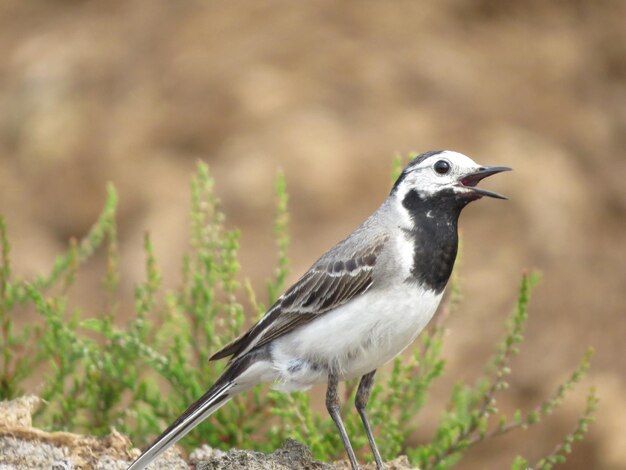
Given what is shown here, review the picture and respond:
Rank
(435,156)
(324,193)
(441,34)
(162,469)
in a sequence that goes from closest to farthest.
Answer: (162,469) → (435,156) → (324,193) → (441,34)

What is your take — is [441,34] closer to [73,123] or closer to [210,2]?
[210,2]

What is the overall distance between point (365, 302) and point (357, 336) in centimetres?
15

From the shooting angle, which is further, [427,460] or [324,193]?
[324,193]

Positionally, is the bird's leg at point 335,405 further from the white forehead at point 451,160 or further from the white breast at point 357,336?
the white forehead at point 451,160

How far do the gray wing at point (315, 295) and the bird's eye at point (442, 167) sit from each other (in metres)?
0.38

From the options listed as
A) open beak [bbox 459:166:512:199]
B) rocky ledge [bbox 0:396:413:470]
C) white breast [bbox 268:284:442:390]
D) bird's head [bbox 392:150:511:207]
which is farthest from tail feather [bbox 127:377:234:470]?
open beak [bbox 459:166:512:199]

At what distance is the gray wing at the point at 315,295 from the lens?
4.62 m

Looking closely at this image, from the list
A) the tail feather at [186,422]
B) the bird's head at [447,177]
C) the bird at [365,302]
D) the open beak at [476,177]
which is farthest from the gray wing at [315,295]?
the open beak at [476,177]

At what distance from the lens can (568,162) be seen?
10.4 m

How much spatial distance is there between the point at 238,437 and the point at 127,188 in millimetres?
5353

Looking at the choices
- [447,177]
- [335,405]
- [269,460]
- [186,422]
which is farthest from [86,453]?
[447,177]

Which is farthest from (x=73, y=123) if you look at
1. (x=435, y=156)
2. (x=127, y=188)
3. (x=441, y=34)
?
(x=435, y=156)

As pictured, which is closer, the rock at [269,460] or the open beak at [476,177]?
the rock at [269,460]

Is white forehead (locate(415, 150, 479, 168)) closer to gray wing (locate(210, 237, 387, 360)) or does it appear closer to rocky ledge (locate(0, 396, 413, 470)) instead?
gray wing (locate(210, 237, 387, 360))
